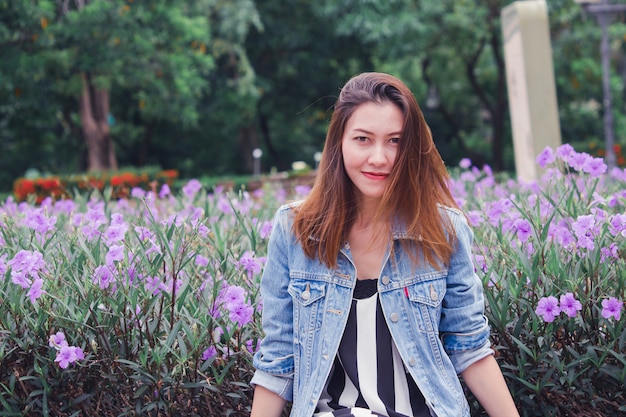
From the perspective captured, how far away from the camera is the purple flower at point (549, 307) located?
6.78 ft

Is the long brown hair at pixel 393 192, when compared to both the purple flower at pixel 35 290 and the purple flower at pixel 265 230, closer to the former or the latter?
the purple flower at pixel 35 290

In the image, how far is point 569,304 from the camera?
6.81ft

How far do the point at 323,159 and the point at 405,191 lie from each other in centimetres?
25

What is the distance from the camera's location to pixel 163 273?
7.88ft

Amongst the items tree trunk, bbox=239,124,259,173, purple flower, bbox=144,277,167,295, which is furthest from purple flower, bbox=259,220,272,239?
tree trunk, bbox=239,124,259,173

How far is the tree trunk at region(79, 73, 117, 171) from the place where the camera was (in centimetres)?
1650

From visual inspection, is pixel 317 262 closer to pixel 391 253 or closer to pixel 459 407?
pixel 391 253

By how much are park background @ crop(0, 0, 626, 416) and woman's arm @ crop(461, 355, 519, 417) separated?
0.28 metres

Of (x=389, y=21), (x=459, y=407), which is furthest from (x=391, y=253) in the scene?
(x=389, y=21)

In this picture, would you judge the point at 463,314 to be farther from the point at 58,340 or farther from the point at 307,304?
the point at 58,340

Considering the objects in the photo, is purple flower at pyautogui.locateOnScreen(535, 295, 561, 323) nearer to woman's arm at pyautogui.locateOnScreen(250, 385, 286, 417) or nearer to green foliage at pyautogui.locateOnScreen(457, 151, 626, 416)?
green foliage at pyautogui.locateOnScreen(457, 151, 626, 416)

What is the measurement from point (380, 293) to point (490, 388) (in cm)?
35

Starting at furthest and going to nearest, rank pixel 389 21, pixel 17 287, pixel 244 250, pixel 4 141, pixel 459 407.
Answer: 1. pixel 4 141
2. pixel 389 21
3. pixel 244 250
4. pixel 17 287
5. pixel 459 407

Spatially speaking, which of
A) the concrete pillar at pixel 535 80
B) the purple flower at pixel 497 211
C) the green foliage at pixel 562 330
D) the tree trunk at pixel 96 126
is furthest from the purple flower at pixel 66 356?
the tree trunk at pixel 96 126
